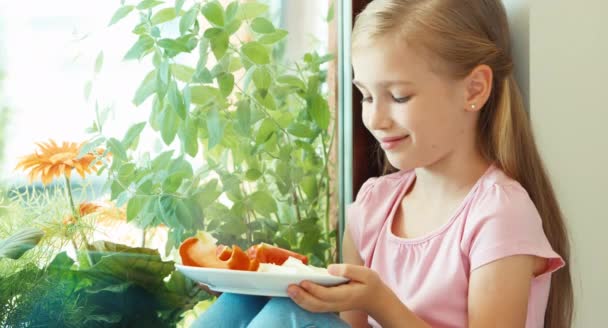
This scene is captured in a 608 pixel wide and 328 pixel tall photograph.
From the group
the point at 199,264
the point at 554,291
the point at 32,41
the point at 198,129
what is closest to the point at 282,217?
the point at 198,129

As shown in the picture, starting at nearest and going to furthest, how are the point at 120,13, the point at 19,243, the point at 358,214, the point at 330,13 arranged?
the point at 19,243, the point at 120,13, the point at 358,214, the point at 330,13

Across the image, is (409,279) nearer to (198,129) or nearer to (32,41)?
(198,129)

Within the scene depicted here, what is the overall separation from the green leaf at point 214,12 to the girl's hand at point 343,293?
504mm

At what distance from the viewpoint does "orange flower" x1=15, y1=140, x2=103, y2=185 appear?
1.25 meters

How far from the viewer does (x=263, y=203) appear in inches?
64.9

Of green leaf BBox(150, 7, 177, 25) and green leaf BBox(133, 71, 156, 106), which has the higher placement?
green leaf BBox(150, 7, 177, 25)

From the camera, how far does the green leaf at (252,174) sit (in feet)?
5.29

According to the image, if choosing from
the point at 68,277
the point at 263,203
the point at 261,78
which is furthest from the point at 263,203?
the point at 68,277

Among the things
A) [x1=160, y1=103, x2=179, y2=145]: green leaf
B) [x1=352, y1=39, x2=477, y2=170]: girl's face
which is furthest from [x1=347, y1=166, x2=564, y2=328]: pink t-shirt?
[x1=160, y1=103, x2=179, y2=145]: green leaf

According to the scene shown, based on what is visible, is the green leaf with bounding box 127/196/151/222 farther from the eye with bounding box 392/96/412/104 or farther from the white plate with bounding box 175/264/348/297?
the eye with bounding box 392/96/412/104

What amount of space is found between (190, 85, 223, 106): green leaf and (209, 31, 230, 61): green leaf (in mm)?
59

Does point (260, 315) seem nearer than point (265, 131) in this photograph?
Yes

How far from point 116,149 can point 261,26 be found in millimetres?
392

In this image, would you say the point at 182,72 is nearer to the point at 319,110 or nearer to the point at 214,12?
the point at 214,12
